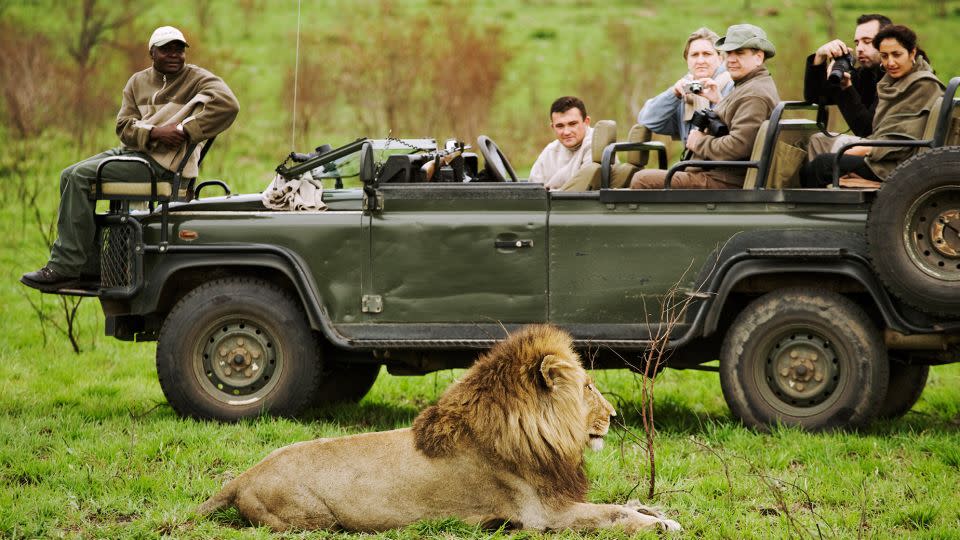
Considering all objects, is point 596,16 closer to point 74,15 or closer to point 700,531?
point 74,15

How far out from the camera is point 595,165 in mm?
7605

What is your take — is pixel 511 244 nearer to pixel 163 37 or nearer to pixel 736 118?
pixel 736 118

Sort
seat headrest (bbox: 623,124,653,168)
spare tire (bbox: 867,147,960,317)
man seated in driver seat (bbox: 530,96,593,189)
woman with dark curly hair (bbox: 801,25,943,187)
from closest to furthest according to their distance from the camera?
spare tire (bbox: 867,147,960,317) → woman with dark curly hair (bbox: 801,25,943,187) → seat headrest (bbox: 623,124,653,168) → man seated in driver seat (bbox: 530,96,593,189)

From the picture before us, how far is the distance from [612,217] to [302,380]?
2015mm

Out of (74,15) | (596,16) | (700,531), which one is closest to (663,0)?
(596,16)

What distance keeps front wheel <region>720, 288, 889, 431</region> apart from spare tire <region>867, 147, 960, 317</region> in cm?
37

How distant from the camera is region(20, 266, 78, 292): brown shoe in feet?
24.4

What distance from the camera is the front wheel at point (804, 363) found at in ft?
22.6

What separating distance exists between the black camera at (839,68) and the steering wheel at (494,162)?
77.8 inches

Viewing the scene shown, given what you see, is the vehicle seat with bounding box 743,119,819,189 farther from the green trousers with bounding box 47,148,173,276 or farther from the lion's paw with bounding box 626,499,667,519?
the green trousers with bounding box 47,148,173,276

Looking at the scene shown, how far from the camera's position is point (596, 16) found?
86.6 ft

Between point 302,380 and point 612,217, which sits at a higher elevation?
point 612,217

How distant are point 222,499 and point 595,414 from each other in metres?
1.63

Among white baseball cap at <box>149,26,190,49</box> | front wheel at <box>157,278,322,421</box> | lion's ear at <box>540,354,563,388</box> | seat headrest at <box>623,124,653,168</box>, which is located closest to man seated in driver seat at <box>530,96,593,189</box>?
seat headrest at <box>623,124,653,168</box>
